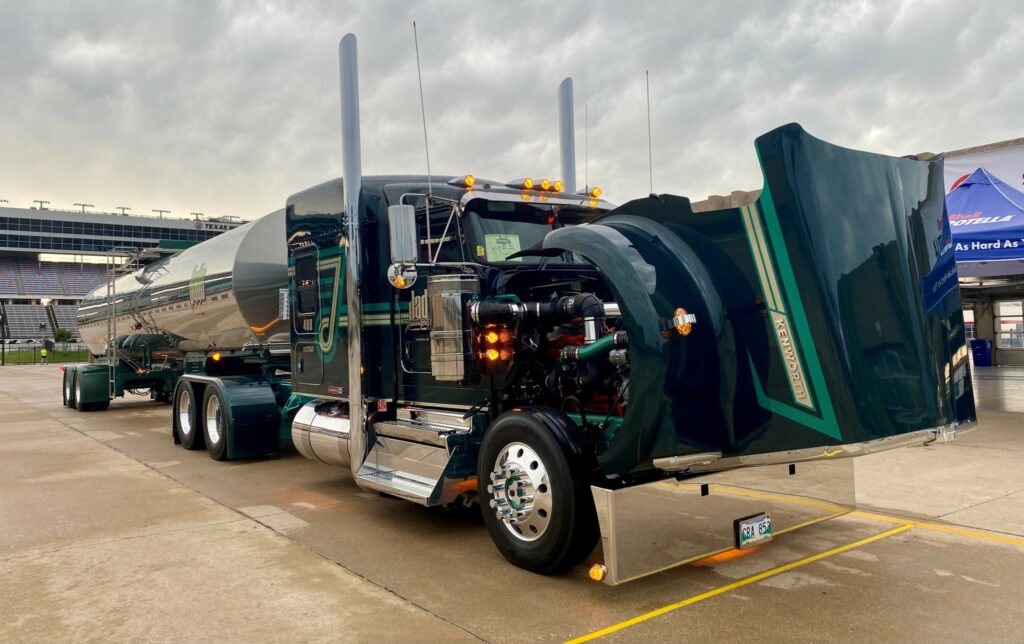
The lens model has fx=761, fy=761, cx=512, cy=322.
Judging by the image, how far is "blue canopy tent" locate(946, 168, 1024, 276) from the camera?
10961mm

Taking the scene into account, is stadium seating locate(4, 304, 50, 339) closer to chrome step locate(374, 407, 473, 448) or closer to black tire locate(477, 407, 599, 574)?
chrome step locate(374, 407, 473, 448)

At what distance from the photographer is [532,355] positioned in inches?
215

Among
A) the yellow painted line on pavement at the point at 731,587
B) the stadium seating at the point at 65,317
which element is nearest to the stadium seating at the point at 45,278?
the stadium seating at the point at 65,317

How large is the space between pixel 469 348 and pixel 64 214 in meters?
123

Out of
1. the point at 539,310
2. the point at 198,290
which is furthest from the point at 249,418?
the point at 539,310

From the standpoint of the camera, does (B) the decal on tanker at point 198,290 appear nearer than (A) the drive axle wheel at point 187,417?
No

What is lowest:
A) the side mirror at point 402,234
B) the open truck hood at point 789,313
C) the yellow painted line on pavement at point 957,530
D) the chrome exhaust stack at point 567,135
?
the yellow painted line on pavement at point 957,530

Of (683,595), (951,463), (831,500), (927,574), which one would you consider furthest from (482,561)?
(951,463)

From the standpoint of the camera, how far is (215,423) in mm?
9898

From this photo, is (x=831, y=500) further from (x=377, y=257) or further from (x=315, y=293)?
(x=315, y=293)

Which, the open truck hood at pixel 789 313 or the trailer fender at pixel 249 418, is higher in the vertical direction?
the open truck hood at pixel 789 313

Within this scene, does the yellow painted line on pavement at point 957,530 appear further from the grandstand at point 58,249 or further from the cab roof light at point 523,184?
the grandstand at point 58,249

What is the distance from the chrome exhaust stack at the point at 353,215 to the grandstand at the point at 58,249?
94740mm

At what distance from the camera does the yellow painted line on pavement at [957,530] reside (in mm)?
5395
